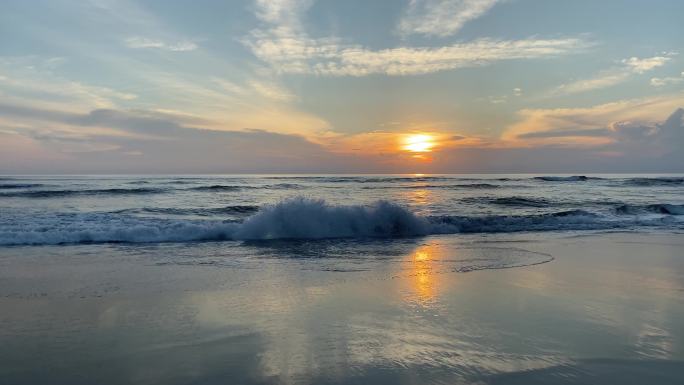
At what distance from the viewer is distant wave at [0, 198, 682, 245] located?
35.0ft

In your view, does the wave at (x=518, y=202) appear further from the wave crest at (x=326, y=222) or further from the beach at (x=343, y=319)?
the beach at (x=343, y=319)

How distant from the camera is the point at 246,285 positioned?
589 cm

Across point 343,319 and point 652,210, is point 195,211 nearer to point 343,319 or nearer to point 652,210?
point 343,319

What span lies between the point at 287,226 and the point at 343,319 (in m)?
7.54

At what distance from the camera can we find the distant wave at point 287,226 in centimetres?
1066

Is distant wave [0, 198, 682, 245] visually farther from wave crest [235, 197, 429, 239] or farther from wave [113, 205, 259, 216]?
wave [113, 205, 259, 216]

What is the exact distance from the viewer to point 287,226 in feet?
38.7

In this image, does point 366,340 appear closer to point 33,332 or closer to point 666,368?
point 666,368

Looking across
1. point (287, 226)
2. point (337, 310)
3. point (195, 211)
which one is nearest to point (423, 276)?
point (337, 310)

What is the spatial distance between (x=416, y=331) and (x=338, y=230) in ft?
26.8

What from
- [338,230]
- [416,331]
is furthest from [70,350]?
[338,230]

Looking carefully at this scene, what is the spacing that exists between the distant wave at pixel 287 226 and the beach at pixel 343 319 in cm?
256

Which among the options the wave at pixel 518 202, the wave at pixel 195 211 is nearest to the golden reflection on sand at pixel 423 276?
the wave at pixel 195 211

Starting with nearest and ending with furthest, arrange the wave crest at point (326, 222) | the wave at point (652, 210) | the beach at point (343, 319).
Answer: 1. the beach at point (343, 319)
2. the wave crest at point (326, 222)
3. the wave at point (652, 210)
